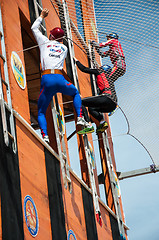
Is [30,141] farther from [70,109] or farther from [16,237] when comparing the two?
[70,109]

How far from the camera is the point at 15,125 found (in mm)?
8211

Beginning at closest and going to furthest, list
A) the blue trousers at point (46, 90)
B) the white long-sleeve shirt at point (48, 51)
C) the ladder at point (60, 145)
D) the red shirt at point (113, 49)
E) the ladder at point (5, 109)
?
the ladder at point (5, 109), the ladder at point (60, 145), the blue trousers at point (46, 90), the white long-sleeve shirt at point (48, 51), the red shirt at point (113, 49)

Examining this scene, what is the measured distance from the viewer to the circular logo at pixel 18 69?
895cm

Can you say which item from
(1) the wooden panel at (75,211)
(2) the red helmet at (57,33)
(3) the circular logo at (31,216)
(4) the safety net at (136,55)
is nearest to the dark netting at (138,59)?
(4) the safety net at (136,55)

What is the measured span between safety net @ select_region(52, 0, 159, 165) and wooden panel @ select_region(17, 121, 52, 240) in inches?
103

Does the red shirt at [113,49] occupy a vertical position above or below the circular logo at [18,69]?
above

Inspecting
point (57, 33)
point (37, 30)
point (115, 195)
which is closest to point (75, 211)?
point (115, 195)

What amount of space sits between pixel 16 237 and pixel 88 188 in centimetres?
495

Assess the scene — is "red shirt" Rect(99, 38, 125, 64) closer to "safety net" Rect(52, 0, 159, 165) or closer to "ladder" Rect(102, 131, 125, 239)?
"safety net" Rect(52, 0, 159, 165)

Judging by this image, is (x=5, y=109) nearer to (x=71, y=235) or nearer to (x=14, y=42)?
(x=14, y=42)

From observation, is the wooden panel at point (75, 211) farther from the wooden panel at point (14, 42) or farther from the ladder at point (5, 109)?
the ladder at point (5, 109)

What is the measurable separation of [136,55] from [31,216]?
4419 millimetres

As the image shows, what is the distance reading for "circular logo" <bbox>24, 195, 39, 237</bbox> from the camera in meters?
7.76

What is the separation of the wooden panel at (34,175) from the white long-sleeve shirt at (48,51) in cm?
155
